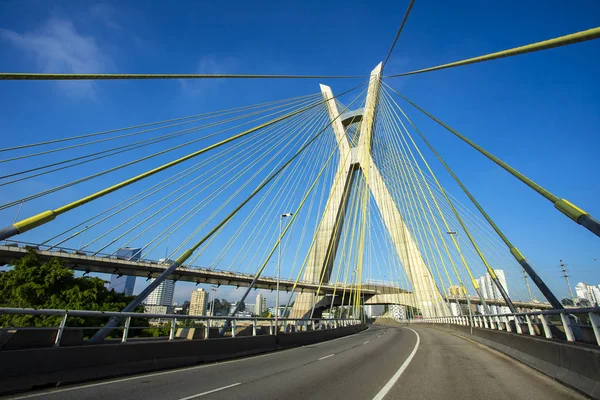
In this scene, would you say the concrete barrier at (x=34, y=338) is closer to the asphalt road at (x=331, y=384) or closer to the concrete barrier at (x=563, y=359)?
the asphalt road at (x=331, y=384)

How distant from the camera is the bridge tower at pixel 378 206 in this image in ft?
117

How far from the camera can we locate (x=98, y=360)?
25.9 feet

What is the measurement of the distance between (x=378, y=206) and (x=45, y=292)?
36458 millimetres

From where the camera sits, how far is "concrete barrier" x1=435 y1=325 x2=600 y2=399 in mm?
5836

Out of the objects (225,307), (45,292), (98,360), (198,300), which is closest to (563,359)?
(98,360)

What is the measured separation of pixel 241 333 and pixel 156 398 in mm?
11050

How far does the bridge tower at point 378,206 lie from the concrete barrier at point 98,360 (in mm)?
22401

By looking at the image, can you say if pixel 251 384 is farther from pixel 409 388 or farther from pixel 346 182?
pixel 346 182

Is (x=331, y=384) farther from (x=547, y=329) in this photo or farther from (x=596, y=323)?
(x=547, y=329)

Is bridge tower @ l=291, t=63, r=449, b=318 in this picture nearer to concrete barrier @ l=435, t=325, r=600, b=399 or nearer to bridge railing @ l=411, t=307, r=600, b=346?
bridge railing @ l=411, t=307, r=600, b=346

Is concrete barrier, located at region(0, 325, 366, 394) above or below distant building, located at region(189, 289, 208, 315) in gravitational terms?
below

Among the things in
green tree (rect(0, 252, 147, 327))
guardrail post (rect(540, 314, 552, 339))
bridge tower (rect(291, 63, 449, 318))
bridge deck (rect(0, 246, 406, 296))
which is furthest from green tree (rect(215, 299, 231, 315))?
guardrail post (rect(540, 314, 552, 339))

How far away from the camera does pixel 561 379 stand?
717 centimetres

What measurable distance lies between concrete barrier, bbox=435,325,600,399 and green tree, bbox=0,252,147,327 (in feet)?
115
